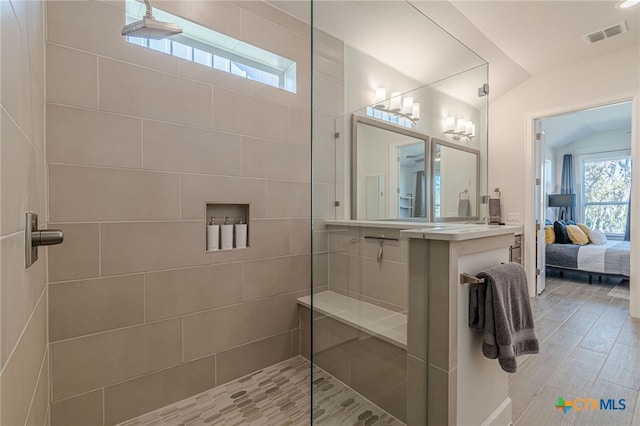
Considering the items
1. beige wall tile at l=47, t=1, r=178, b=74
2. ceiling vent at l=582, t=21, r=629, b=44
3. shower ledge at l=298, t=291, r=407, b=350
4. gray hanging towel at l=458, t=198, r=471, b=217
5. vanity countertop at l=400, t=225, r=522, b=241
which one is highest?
ceiling vent at l=582, t=21, r=629, b=44

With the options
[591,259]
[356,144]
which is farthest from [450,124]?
[591,259]

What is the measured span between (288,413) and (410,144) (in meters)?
1.79

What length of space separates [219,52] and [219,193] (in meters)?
0.97

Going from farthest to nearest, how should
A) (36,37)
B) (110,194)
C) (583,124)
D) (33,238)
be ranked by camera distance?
(583,124) → (110,194) → (36,37) → (33,238)

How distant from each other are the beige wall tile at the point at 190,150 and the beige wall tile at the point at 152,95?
2.5 inches

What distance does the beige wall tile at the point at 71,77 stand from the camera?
4.53 ft

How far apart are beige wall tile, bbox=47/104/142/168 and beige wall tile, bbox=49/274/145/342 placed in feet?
2.00

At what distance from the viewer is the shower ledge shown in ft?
4.47

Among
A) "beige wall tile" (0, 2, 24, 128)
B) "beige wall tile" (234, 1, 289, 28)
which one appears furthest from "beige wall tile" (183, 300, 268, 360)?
"beige wall tile" (234, 1, 289, 28)

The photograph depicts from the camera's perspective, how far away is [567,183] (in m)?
6.41

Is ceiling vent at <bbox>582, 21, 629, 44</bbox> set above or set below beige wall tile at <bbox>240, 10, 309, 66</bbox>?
above

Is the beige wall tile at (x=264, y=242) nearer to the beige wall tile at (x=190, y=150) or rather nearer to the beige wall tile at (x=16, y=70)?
the beige wall tile at (x=190, y=150)

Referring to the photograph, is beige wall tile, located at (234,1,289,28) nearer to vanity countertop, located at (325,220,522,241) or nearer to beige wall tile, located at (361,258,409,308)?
vanity countertop, located at (325,220,522,241)
